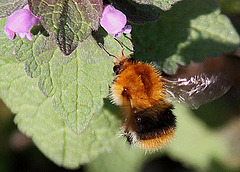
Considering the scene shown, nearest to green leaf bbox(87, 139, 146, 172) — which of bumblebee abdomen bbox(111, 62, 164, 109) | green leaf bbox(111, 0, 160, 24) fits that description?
bumblebee abdomen bbox(111, 62, 164, 109)

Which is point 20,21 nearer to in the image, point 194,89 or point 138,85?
point 138,85

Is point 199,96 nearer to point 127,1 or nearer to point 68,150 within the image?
point 127,1

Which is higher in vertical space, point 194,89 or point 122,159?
point 194,89

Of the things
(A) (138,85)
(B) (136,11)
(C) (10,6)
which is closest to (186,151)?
(A) (138,85)

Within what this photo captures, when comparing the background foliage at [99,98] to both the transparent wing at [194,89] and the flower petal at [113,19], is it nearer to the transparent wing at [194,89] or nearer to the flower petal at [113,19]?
the flower petal at [113,19]

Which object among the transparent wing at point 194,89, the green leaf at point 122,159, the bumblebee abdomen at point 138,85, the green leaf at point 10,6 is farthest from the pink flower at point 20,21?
the green leaf at point 122,159
